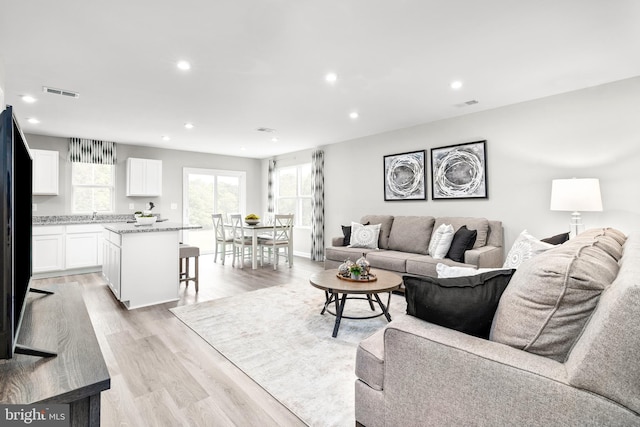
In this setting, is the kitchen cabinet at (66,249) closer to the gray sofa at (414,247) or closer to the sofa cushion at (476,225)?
the gray sofa at (414,247)

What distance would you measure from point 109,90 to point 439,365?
416 centimetres

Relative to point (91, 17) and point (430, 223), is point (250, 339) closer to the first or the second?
point (91, 17)

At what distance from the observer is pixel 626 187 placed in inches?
130

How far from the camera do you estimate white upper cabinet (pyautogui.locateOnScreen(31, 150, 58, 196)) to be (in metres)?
5.38

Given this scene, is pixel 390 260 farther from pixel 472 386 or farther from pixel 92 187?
pixel 92 187

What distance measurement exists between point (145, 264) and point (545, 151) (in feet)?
16.4

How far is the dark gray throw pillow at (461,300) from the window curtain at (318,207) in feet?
17.5

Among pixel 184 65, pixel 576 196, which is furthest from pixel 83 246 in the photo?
pixel 576 196

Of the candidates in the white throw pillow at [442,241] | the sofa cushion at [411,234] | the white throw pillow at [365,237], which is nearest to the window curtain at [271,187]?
the white throw pillow at [365,237]

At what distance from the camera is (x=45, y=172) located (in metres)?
5.46

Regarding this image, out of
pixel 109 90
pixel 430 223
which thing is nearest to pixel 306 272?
pixel 430 223

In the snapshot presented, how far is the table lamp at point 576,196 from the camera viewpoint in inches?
125

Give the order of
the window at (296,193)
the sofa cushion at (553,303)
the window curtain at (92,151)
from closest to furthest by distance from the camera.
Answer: the sofa cushion at (553,303), the window curtain at (92,151), the window at (296,193)

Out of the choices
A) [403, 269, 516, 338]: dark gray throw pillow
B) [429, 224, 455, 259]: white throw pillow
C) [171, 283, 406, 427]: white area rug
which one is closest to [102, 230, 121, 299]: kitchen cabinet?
[171, 283, 406, 427]: white area rug
